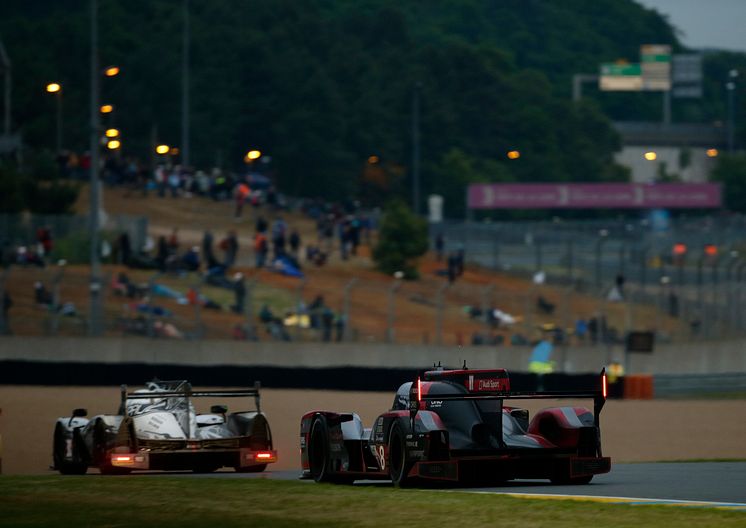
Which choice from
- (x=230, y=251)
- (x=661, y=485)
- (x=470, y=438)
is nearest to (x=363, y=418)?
(x=661, y=485)

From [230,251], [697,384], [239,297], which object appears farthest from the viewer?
[230,251]

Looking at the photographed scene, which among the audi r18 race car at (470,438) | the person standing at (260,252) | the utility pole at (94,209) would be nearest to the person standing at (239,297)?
the utility pole at (94,209)

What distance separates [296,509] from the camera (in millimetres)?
12266

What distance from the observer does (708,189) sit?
9762 centimetres

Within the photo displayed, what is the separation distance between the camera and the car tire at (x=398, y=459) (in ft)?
45.4

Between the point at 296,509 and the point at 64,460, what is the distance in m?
6.81

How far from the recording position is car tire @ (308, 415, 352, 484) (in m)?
15.0

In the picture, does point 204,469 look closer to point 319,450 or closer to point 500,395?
point 319,450

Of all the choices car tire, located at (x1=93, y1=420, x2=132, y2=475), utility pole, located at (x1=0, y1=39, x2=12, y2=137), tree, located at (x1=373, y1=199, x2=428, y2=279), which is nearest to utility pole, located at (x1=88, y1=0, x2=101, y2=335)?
tree, located at (x1=373, y1=199, x2=428, y2=279)

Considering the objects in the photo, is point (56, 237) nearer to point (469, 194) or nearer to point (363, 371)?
point (363, 371)

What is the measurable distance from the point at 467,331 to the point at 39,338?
12.1 meters

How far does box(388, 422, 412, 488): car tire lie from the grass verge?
0.18 meters

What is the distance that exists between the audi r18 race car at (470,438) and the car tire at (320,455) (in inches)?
6.9

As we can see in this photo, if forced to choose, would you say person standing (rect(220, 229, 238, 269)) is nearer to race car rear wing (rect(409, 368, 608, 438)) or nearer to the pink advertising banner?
race car rear wing (rect(409, 368, 608, 438))
